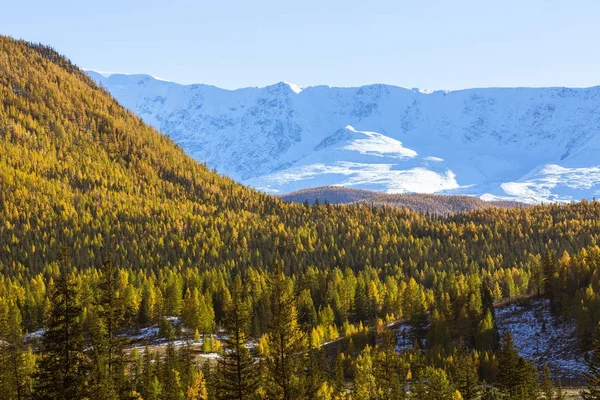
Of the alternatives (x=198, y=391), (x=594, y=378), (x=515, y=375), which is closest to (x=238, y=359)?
(x=594, y=378)

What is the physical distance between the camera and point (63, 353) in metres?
44.8

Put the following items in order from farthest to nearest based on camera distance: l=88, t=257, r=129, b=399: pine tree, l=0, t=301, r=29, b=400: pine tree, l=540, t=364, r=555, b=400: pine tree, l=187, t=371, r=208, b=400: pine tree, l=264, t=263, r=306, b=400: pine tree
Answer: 1. l=187, t=371, r=208, b=400: pine tree
2. l=540, t=364, r=555, b=400: pine tree
3. l=0, t=301, r=29, b=400: pine tree
4. l=88, t=257, r=129, b=399: pine tree
5. l=264, t=263, r=306, b=400: pine tree

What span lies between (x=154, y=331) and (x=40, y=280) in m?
42.2

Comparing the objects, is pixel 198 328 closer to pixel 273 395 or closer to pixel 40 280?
pixel 40 280

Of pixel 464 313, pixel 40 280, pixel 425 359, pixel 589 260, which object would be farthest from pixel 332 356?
pixel 40 280

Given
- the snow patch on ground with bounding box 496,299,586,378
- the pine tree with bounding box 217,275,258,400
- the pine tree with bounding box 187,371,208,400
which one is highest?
the pine tree with bounding box 217,275,258,400

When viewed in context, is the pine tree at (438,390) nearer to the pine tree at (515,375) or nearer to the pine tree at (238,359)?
the pine tree at (515,375)

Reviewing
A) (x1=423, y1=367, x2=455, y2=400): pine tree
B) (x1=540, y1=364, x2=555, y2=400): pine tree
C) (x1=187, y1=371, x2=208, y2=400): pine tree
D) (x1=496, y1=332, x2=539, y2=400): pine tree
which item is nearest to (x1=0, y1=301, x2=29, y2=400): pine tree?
(x1=187, y1=371, x2=208, y2=400): pine tree

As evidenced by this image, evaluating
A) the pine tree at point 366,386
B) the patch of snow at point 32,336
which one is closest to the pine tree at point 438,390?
the pine tree at point 366,386

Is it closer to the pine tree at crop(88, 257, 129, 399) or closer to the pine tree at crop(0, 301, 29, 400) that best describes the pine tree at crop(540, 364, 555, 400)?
the pine tree at crop(88, 257, 129, 399)

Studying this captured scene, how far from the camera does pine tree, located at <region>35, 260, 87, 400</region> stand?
4441 cm

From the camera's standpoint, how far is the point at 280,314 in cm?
4153

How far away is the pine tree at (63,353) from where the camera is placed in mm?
44406

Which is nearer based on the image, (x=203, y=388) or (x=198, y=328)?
(x=203, y=388)
